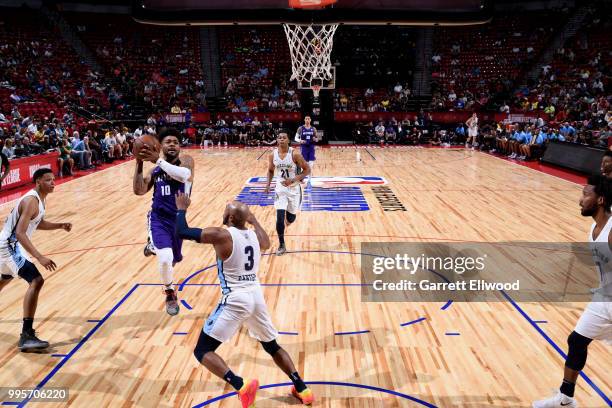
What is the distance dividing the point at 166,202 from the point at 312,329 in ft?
6.83

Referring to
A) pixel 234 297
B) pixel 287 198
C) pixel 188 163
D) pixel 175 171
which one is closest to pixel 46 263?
pixel 175 171

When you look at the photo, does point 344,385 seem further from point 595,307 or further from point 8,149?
point 8,149

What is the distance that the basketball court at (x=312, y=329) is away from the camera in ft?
13.7

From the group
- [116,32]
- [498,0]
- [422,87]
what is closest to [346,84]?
[422,87]

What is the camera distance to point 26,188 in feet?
44.2

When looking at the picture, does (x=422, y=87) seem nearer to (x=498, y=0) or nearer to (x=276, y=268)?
(x=498, y=0)

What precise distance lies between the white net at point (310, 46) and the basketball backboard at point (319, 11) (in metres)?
0.52

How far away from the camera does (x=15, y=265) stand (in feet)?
15.8

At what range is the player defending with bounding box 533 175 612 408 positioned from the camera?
3.55 metres

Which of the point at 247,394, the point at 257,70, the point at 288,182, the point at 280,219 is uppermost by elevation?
the point at 257,70

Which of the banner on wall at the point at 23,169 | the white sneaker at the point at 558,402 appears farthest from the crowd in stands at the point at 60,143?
the white sneaker at the point at 558,402

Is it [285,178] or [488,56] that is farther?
[488,56]

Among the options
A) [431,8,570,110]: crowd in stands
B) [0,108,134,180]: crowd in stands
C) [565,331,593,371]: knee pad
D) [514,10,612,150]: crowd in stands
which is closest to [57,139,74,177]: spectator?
[0,108,134,180]: crowd in stands

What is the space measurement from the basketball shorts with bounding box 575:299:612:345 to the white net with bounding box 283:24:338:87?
810cm
